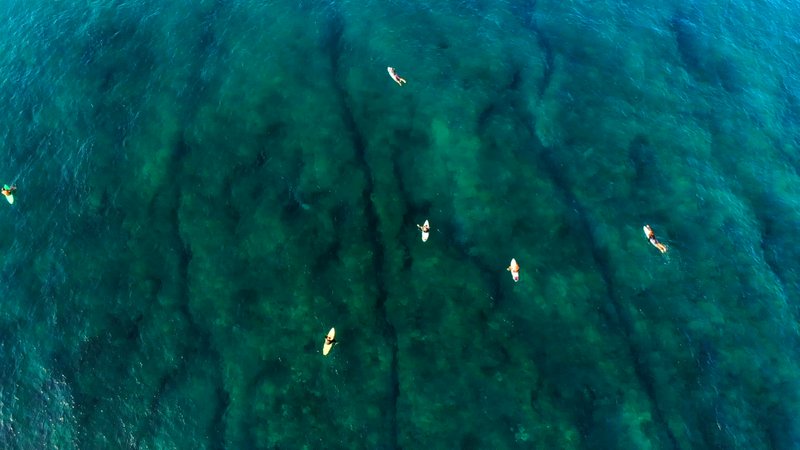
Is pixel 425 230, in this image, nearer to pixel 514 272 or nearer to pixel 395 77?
pixel 514 272

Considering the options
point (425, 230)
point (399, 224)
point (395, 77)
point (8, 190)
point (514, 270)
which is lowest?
point (8, 190)

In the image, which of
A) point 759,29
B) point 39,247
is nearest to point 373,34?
point 39,247

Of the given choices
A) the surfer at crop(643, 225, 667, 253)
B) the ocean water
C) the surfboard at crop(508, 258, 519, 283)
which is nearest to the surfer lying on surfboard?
the ocean water

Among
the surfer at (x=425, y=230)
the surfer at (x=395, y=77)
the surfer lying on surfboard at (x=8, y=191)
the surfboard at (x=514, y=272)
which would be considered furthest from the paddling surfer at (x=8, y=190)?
the surfboard at (x=514, y=272)

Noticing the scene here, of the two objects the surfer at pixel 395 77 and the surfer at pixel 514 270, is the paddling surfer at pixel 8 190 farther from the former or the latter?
the surfer at pixel 514 270

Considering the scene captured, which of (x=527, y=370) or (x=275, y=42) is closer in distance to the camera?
(x=527, y=370)

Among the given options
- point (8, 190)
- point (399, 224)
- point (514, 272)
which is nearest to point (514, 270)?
point (514, 272)

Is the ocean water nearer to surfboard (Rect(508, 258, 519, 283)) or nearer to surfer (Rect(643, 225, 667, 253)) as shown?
surfboard (Rect(508, 258, 519, 283))

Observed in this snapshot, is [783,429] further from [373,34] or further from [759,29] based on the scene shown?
[373,34]
